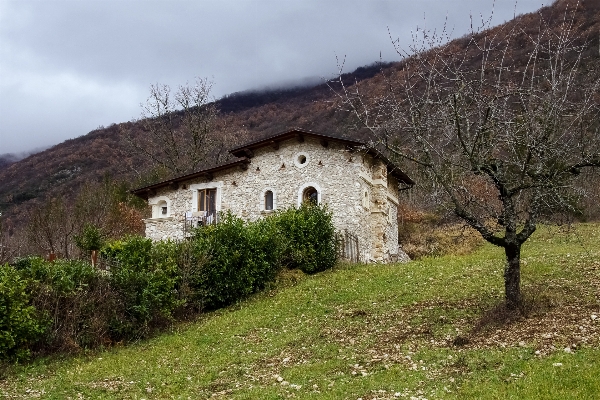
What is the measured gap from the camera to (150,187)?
2786 centimetres

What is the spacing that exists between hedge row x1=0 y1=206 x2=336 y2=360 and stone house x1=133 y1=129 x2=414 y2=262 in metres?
2.57

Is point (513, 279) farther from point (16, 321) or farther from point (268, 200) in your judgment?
point (268, 200)

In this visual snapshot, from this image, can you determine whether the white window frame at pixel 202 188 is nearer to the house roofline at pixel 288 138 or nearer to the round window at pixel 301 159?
the house roofline at pixel 288 138

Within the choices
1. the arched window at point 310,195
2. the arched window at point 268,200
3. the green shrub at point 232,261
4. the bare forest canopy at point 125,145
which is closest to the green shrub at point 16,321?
the green shrub at point 232,261

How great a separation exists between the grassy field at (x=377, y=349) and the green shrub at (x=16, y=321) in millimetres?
565

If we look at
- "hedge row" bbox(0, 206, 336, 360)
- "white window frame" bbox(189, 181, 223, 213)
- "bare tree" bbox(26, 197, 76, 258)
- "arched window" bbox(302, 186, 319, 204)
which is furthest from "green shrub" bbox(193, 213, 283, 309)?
"bare tree" bbox(26, 197, 76, 258)

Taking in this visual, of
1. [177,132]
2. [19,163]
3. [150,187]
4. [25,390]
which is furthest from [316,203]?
[19,163]

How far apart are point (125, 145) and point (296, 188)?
43460mm

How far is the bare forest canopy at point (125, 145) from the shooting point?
52.0 meters

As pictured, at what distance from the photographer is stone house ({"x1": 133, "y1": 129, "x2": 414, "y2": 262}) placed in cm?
2369

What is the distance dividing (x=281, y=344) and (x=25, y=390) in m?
5.21

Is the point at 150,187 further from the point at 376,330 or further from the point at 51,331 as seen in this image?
the point at 376,330

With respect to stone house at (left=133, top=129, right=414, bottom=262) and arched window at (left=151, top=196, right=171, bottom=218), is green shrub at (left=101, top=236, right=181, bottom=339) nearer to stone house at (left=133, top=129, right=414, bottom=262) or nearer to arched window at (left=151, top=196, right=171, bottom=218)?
stone house at (left=133, top=129, right=414, bottom=262)

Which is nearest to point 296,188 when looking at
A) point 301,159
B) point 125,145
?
point 301,159
